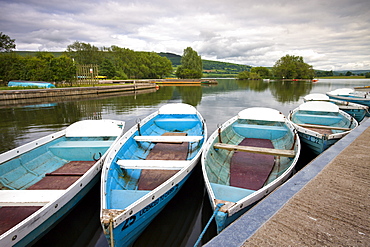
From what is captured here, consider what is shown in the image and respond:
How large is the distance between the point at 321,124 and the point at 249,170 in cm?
779

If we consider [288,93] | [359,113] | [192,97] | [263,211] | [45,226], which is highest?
[288,93]

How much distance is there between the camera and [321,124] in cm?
1124

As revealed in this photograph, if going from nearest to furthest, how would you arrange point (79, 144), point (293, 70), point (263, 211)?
point (263, 211), point (79, 144), point (293, 70)

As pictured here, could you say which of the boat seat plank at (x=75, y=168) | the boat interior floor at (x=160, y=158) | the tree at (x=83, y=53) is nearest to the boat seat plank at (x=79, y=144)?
the boat seat plank at (x=75, y=168)

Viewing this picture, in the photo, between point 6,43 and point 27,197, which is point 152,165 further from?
point 6,43

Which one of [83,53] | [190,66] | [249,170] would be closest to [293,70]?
[190,66]

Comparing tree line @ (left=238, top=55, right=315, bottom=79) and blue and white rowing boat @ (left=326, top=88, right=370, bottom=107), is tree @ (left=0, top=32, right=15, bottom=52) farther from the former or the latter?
tree line @ (left=238, top=55, right=315, bottom=79)

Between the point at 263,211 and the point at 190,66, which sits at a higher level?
the point at 190,66

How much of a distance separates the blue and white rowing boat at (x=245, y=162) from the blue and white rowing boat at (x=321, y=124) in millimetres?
783

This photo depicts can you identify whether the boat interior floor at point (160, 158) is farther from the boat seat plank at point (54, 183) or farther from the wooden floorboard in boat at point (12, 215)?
the wooden floorboard in boat at point (12, 215)

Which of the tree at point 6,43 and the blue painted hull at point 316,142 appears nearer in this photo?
the blue painted hull at point 316,142

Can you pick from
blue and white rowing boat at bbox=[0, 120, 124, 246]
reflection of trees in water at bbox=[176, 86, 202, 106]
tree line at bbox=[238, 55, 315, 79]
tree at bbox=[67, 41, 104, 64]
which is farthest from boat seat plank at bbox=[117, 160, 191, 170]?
tree line at bbox=[238, 55, 315, 79]

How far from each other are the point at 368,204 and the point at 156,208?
11.7 ft

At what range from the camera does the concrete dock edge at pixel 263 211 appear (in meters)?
2.12
